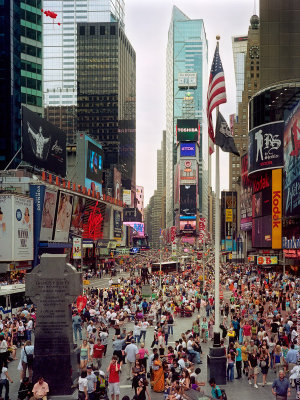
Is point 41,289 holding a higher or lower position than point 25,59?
lower

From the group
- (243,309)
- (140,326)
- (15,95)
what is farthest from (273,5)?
(140,326)

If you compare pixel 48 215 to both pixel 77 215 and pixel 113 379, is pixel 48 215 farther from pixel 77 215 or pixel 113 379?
pixel 113 379

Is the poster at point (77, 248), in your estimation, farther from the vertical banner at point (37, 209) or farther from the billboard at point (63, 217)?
the billboard at point (63, 217)

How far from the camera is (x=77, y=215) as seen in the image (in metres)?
79.5

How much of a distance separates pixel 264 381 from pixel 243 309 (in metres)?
12.6

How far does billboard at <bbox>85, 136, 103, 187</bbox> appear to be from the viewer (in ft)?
305

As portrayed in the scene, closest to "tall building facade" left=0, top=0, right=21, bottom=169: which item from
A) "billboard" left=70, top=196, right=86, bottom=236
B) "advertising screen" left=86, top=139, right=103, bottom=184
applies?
"billboard" left=70, top=196, right=86, bottom=236

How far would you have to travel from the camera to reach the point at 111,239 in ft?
334

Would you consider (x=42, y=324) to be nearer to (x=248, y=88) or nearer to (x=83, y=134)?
(x=83, y=134)

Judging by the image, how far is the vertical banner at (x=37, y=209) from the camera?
55.2m

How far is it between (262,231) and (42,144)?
39.8 meters

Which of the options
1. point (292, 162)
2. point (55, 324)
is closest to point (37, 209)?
point (292, 162)

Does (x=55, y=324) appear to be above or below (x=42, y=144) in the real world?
below

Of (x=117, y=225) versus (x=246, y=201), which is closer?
(x=246, y=201)
